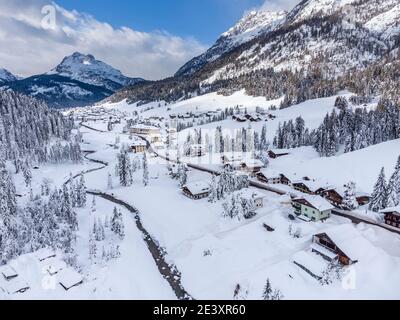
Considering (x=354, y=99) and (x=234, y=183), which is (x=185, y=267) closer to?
(x=234, y=183)

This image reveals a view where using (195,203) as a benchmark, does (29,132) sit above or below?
above

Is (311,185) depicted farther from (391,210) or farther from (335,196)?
(391,210)

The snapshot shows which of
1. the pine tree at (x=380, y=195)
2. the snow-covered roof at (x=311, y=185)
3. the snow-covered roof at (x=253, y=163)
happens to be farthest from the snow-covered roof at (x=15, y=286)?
the snow-covered roof at (x=253, y=163)

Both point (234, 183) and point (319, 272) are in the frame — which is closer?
point (319, 272)

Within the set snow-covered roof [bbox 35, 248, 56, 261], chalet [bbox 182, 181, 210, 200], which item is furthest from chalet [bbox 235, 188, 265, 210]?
snow-covered roof [bbox 35, 248, 56, 261]

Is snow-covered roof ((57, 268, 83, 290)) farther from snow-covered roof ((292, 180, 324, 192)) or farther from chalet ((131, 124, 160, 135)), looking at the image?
chalet ((131, 124, 160, 135))

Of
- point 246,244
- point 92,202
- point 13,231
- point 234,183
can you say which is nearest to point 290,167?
point 234,183

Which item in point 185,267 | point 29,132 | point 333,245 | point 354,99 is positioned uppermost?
point 354,99

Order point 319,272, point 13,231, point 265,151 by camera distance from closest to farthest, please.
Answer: point 319,272
point 13,231
point 265,151
